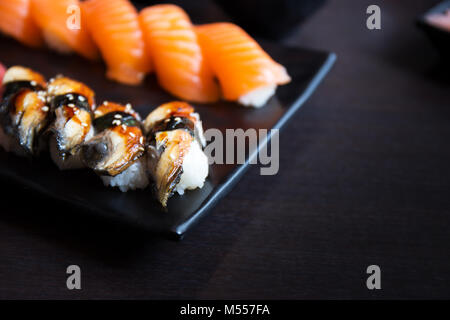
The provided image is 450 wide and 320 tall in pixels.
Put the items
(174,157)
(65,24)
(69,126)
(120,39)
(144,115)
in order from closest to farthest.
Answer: (174,157) → (69,126) → (144,115) → (120,39) → (65,24)

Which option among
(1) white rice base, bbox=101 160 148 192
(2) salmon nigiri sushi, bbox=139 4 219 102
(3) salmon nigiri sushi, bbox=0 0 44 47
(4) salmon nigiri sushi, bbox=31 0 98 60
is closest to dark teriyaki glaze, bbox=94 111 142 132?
(1) white rice base, bbox=101 160 148 192

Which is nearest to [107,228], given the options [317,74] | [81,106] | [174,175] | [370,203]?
[174,175]

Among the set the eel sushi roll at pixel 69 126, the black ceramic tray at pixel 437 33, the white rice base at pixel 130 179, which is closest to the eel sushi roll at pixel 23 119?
the eel sushi roll at pixel 69 126

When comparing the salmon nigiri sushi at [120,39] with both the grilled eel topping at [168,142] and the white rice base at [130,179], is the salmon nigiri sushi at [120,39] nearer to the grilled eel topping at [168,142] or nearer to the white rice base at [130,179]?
the grilled eel topping at [168,142]

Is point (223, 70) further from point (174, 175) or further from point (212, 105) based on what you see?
point (174, 175)

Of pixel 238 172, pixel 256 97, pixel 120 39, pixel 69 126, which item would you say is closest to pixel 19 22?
pixel 120 39

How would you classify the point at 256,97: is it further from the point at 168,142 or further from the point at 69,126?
the point at 69,126
